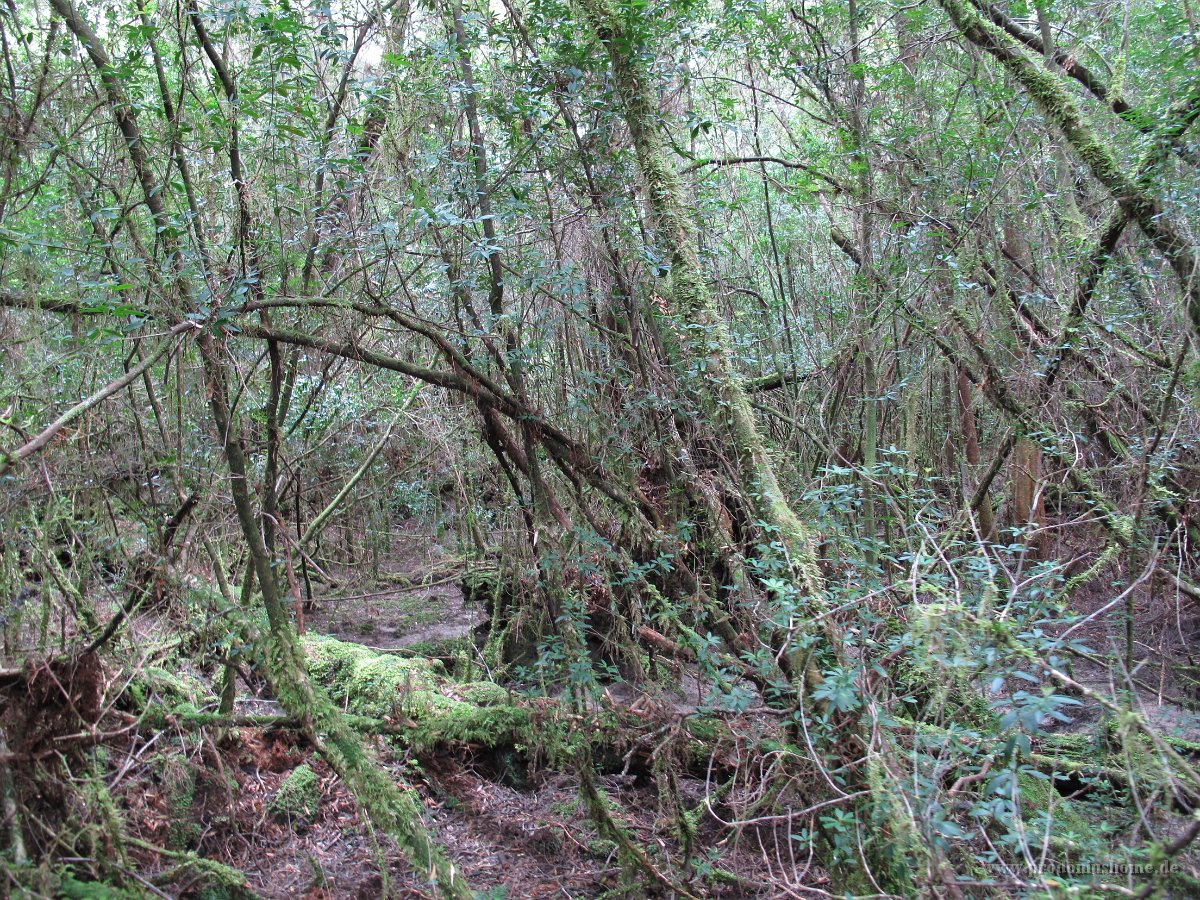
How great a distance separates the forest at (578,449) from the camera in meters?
2.98

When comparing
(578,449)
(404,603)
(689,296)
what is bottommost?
(404,603)

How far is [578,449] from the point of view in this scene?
466cm

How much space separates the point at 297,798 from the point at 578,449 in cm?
243

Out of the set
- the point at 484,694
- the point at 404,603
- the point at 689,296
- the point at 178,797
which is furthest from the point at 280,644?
the point at 404,603

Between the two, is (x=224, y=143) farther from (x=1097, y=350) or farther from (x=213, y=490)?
(x=1097, y=350)

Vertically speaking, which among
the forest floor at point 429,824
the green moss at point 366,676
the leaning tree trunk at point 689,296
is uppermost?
the leaning tree trunk at point 689,296

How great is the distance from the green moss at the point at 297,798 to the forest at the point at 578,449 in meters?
0.03

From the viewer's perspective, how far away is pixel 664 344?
16.0ft

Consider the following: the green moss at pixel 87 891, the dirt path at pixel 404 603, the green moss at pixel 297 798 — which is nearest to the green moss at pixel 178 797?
the green moss at pixel 297 798

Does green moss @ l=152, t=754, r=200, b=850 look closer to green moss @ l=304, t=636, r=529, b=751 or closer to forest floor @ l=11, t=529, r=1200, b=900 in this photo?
forest floor @ l=11, t=529, r=1200, b=900

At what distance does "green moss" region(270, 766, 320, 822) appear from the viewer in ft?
13.4

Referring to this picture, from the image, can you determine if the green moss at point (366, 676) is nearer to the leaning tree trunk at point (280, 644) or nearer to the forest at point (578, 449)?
the forest at point (578, 449)

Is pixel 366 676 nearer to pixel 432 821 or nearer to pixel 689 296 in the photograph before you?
pixel 432 821

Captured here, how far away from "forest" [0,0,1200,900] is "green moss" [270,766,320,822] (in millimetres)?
31
